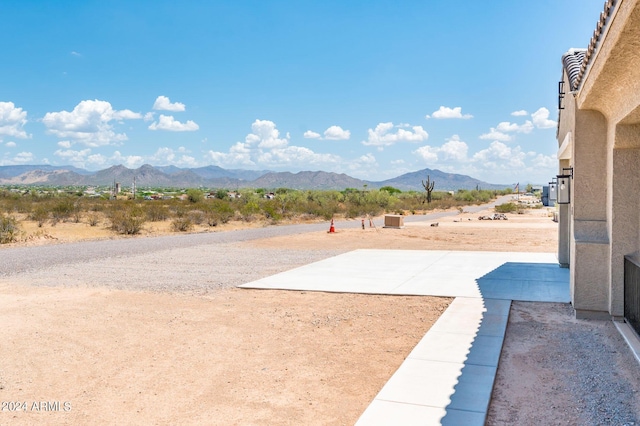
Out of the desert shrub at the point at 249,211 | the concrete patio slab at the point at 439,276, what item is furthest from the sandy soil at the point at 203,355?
the desert shrub at the point at 249,211

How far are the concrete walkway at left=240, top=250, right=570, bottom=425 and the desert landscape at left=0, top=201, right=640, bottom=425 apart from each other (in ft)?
0.81

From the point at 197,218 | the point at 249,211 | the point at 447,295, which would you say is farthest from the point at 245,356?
the point at 249,211

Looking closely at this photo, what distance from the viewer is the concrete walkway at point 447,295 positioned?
5.50 m

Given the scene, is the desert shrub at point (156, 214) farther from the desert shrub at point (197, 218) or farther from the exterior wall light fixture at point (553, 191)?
the exterior wall light fixture at point (553, 191)

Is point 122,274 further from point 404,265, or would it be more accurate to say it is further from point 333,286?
point 404,265

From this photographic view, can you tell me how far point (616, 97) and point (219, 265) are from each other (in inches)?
466

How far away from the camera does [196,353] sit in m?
7.54

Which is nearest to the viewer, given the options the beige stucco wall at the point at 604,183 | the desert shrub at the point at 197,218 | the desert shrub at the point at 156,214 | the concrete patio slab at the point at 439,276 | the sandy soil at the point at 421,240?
the beige stucco wall at the point at 604,183

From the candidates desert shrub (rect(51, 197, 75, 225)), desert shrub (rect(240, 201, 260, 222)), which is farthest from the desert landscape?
desert shrub (rect(240, 201, 260, 222))

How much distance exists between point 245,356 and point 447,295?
200 inches

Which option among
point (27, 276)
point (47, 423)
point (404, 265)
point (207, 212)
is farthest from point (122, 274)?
point (207, 212)

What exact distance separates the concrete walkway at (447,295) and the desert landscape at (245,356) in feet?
0.81

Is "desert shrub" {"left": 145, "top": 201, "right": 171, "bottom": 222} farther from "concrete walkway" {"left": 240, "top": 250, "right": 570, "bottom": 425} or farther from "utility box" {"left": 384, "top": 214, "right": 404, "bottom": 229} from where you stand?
"concrete walkway" {"left": 240, "top": 250, "right": 570, "bottom": 425}

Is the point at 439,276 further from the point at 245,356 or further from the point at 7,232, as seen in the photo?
the point at 7,232
